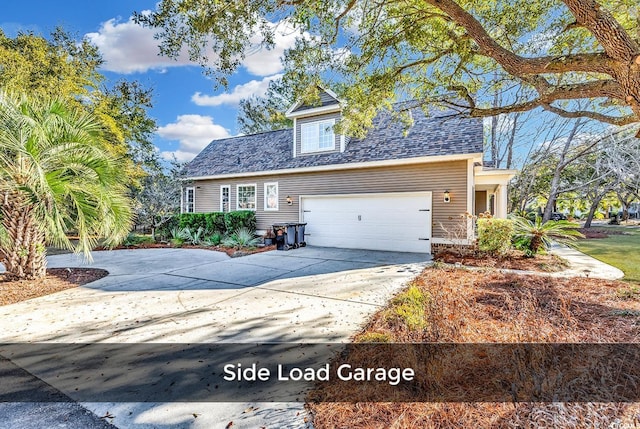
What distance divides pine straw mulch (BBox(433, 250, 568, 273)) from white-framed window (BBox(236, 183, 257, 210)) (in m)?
8.15

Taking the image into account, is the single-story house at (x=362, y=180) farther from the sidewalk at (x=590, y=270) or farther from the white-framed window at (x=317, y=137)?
the sidewalk at (x=590, y=270)

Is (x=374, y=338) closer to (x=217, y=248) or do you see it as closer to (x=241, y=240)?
(x=241, y=240)

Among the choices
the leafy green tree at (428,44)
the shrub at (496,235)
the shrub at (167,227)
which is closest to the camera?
the leafy green tree at (428,44)

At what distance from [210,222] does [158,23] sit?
9.43 meters

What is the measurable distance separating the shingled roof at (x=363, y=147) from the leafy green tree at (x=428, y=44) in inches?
51.4

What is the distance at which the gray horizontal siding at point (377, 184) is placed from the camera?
9438mm

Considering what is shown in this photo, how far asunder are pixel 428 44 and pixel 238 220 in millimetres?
9766

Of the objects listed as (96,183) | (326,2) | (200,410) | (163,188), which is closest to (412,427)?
(200,410)

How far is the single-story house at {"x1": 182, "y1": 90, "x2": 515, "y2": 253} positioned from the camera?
959 cm

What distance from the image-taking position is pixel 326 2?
17.5 ft

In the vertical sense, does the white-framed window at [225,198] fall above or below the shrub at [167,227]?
above

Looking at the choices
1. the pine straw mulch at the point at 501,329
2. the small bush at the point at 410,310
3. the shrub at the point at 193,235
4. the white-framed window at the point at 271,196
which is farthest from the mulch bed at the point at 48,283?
the white-framed window at the point at 271,196

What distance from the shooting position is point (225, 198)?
14.6 meters

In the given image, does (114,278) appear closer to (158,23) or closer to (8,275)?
(8,275)
